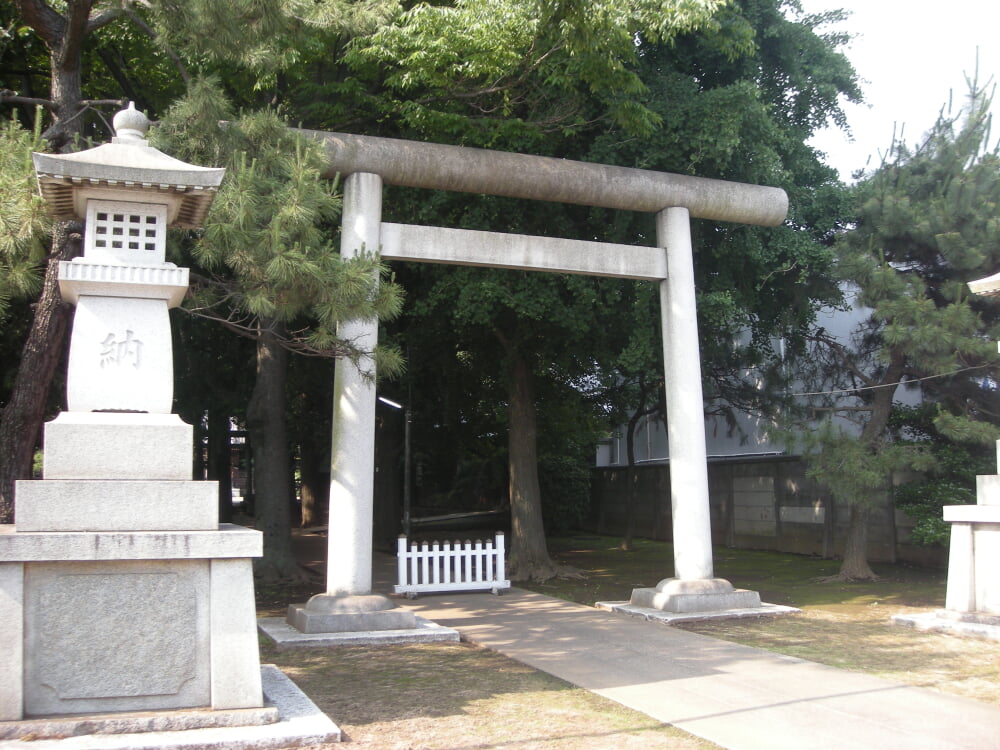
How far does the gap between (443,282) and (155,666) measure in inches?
310

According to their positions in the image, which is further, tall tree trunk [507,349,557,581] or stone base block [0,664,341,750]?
tall tree trunk [507,349,557,581]

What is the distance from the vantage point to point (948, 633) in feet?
29.4

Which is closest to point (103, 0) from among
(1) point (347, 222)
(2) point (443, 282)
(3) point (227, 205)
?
(1) point (347, 222)

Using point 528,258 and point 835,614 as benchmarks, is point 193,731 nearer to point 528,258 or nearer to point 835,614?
point 528,258

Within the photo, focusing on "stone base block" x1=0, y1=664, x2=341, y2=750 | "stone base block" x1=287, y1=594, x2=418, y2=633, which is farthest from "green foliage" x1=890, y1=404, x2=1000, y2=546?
"stone base block" x1=0, y1=664, x2=341, y2=750

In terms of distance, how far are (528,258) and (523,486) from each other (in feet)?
18.0

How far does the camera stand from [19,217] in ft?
21.5

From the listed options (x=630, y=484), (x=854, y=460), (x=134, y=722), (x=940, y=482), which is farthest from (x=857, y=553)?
(x=134, y=722)

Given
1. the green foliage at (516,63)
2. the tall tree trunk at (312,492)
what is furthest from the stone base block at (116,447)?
the tall tree trunk at (312,492)

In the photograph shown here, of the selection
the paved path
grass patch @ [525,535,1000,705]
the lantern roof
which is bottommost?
grass patch @ [525,535,1000,705]

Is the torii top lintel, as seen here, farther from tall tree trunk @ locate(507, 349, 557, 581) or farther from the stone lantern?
tall tree trunk @ locate(507, 349, 557, 581)

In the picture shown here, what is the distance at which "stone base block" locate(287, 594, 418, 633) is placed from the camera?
8672mm

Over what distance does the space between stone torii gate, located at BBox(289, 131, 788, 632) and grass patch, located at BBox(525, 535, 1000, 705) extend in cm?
113

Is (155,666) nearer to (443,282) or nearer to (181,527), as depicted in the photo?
(181,527)
